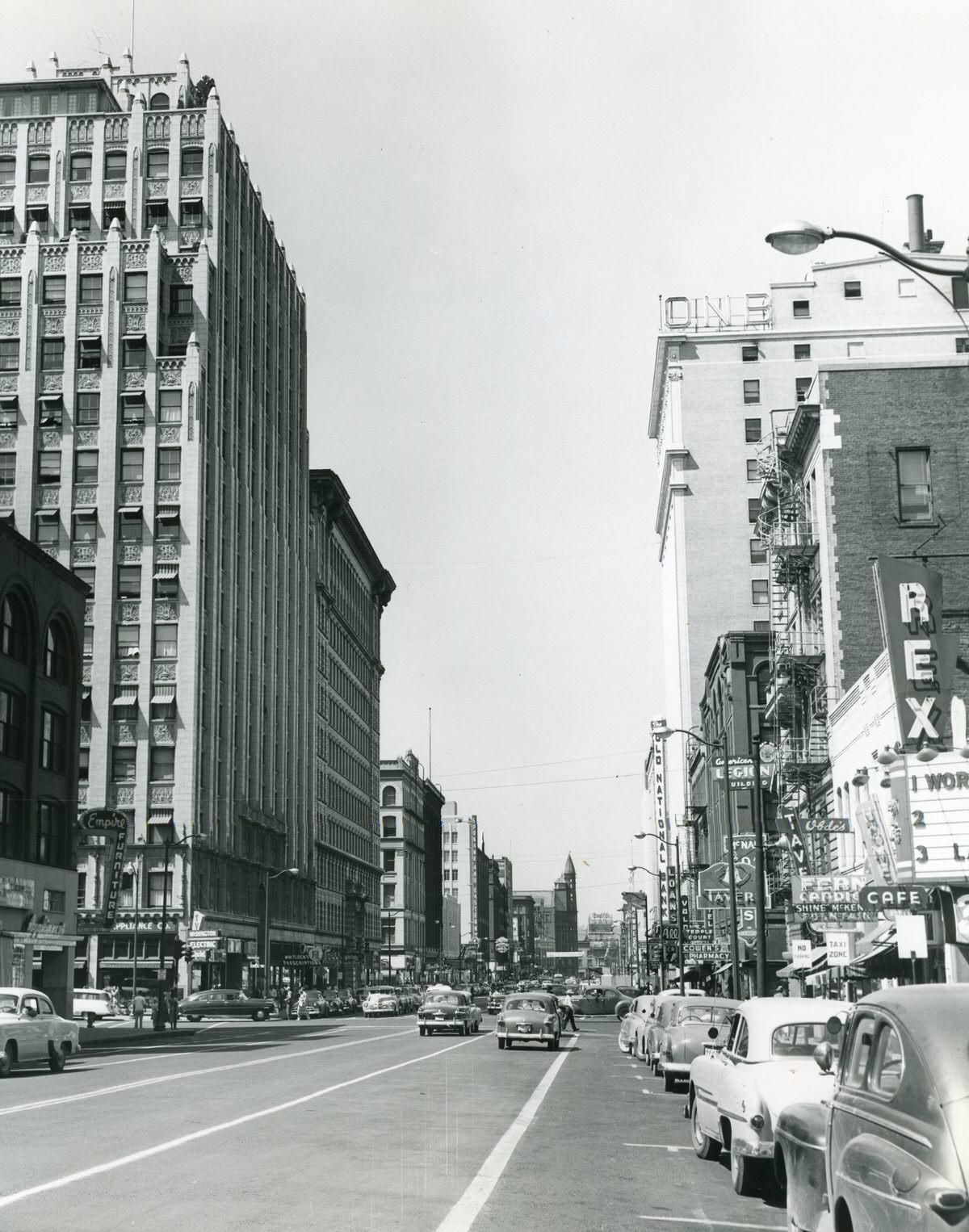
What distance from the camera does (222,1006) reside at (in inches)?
2815

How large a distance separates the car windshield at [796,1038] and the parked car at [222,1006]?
59.9 meters

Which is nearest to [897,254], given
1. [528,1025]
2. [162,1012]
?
[528,1025]

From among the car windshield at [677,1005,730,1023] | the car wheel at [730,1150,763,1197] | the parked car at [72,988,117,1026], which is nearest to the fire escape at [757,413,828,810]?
the car windshield at [677,1005,730,1023]

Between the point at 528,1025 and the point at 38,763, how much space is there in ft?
71.6

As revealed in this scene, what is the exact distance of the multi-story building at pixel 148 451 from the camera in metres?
80.4

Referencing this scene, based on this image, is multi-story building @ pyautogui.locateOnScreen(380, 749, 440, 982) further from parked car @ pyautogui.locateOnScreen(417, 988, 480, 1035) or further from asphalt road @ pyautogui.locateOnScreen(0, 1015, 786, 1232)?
asphalt road @ pyautogui.locateOnScreen(0, 1015, 786, 1232)

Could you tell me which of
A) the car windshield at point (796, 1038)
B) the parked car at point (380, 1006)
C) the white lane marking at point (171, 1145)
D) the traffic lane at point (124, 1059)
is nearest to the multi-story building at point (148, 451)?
the parked car at point (380, 1006)

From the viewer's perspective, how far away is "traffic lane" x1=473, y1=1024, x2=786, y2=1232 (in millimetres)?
11531

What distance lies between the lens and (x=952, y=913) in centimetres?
2953

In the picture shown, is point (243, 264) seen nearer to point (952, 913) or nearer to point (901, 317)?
point (901, 317)

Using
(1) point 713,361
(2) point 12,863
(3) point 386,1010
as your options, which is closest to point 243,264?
(1) point 713,361

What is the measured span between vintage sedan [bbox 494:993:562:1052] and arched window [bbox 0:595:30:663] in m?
21.7

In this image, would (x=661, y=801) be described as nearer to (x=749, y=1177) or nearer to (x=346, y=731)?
(x=346, y=731)

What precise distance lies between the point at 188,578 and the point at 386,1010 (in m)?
27.0
